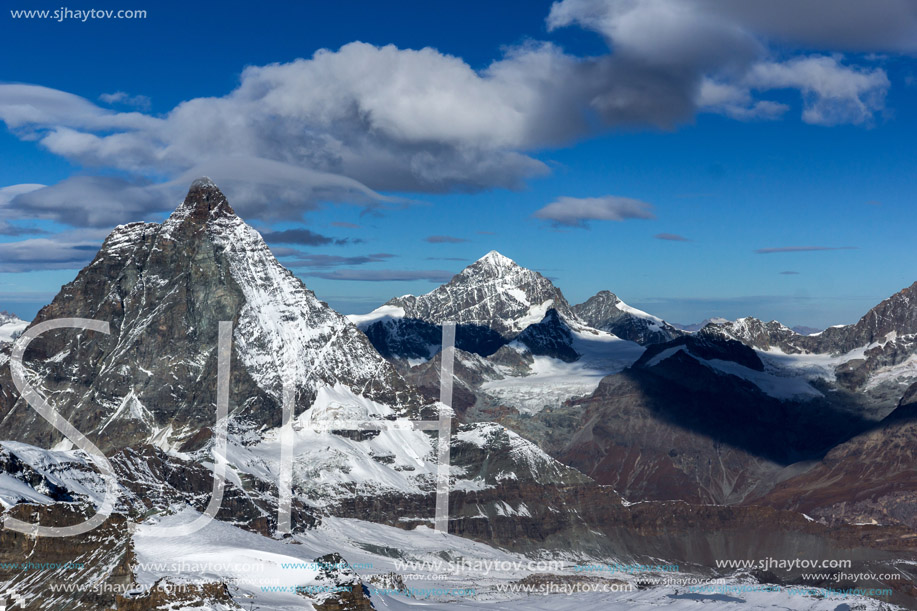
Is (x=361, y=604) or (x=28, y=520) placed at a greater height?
(x=28, y=520)

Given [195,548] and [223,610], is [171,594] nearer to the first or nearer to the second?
[223,610]

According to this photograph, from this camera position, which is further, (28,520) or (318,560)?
(318,560)

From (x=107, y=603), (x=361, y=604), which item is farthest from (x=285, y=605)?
(x=107, y=603)

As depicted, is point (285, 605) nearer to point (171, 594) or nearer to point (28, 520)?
point (171, 594)

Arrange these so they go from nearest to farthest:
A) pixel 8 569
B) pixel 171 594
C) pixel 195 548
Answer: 1. pixel 171 594
2. pixel 8 569
3. pixel 195 548

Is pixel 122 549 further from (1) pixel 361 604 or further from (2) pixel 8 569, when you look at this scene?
(1) pixel 361 604

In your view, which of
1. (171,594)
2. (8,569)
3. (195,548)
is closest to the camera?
(171,594)

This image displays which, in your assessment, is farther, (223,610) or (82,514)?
(82,514)

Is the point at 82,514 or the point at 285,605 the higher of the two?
the point at 82,514

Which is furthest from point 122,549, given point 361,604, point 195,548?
point 361,604
